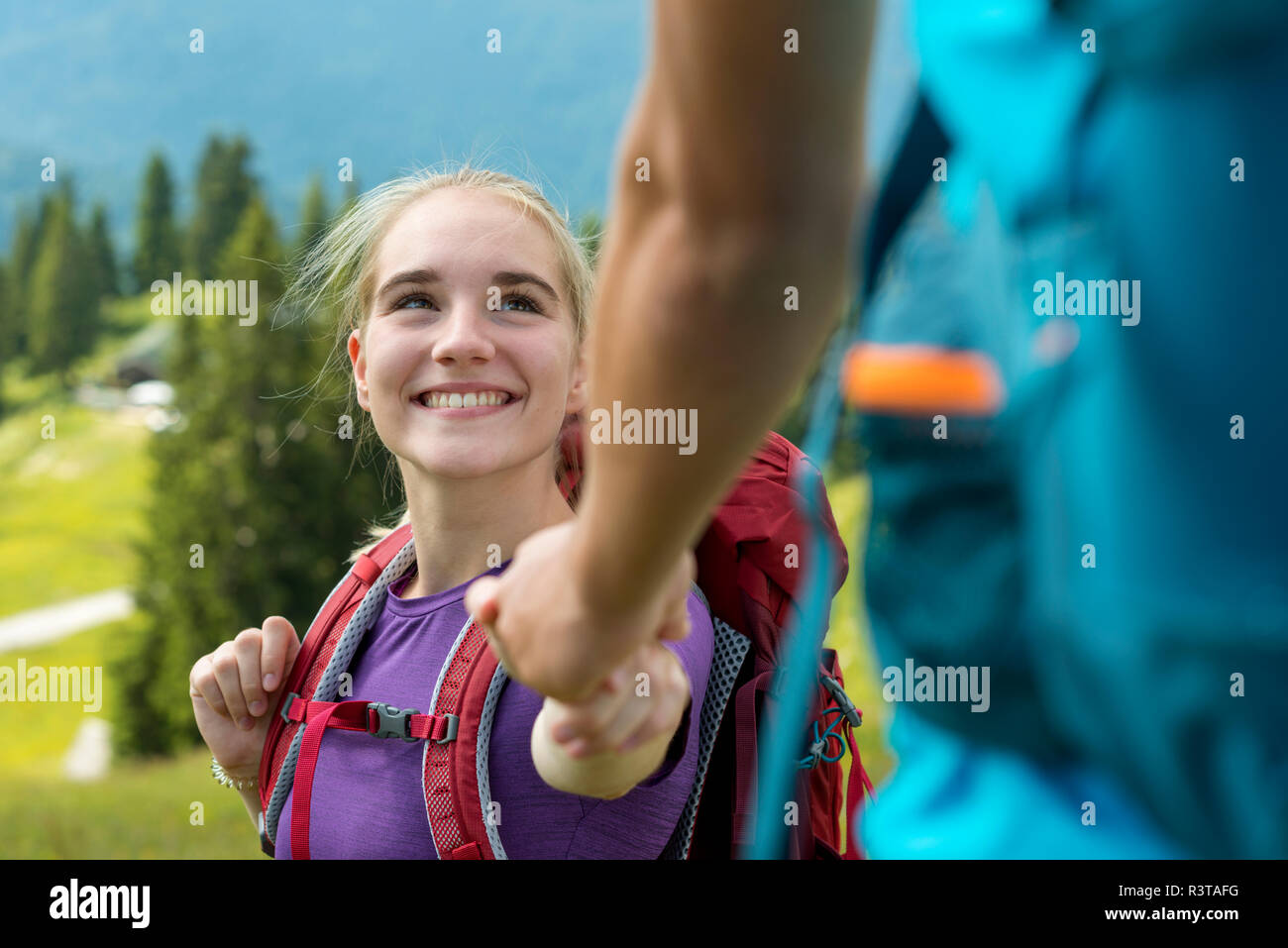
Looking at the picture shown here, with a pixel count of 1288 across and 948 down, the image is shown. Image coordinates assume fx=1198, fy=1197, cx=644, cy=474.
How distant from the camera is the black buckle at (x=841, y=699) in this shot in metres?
1.99

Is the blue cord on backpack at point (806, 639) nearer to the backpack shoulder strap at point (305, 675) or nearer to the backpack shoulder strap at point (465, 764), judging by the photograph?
the backpack shoulder strap at point (465, 764)

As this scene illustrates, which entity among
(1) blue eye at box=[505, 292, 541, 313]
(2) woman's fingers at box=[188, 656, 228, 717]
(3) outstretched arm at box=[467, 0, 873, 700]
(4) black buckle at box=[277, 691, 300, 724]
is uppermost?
(1) blue eye at box=[505, 292, 541, 313]

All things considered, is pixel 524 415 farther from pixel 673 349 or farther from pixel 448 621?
pixel 673 349

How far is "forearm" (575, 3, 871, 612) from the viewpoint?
74 centimetres

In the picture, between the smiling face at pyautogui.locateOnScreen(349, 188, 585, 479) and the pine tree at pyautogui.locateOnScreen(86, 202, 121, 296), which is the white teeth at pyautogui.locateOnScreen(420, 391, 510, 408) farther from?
the pine tree at pyautogui.locateOnScreen(86, 202, 121, 296)

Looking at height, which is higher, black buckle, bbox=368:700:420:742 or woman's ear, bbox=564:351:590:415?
woman's ear, bbox=564:351:590:415

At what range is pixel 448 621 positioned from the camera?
201 centimetres

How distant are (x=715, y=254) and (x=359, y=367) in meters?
1.69

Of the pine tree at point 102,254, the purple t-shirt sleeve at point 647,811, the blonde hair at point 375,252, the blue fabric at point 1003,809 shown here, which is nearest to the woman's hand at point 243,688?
the blonde hair at point 375,252

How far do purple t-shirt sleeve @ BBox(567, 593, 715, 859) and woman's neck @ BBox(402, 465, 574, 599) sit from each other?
438mm

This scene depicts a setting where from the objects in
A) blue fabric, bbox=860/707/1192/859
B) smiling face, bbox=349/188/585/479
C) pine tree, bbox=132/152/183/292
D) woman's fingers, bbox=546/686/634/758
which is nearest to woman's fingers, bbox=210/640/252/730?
smiling face, bbox=349/188/585/479

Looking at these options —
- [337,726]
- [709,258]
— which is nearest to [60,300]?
[337,726]

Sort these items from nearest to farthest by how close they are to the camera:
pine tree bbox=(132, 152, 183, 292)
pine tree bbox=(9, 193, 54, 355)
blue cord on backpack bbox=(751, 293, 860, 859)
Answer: blue cord on backpack bbox=(751, 293, 860, 859) → pine tree bbox=(9, 193, 54, 355) → pine tree bbox=(132, 152, 183, 292)

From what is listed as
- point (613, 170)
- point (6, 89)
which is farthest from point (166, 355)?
point (6, 89)
